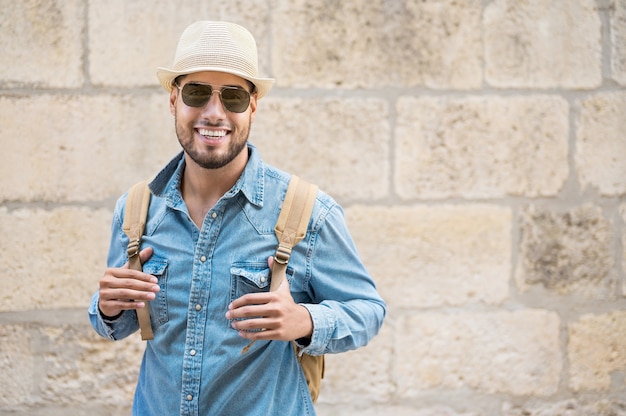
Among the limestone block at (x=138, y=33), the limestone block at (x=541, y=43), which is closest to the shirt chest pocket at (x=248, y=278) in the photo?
the limestone block at (x=138, y=33)

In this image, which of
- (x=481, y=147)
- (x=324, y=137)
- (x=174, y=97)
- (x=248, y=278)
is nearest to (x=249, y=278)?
(x=248, y=278)

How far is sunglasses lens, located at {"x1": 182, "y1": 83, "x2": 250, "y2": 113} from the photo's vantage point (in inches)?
69.4

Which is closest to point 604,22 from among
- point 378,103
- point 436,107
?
point 436,107

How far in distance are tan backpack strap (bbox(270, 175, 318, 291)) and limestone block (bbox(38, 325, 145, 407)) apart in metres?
1.48

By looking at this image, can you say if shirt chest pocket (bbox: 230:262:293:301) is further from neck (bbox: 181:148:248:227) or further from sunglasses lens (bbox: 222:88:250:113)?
sunglasses lens (bbox: 222:88:250:113)

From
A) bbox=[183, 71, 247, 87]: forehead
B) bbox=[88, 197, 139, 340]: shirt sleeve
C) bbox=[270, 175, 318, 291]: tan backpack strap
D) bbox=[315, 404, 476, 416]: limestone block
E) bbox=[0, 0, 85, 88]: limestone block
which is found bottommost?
bbox=[315, 404, 476, 416]: limestone block

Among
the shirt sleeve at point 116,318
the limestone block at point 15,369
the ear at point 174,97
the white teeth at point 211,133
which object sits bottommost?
the limestone block at point 15,369

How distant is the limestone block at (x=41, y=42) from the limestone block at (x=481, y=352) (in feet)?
6.52

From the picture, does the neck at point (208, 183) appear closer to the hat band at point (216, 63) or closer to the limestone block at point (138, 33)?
the hat band at point (216, 63)

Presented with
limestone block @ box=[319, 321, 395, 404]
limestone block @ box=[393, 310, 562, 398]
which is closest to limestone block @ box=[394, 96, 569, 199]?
limestone block @ box=[393, 310, 562, 398]

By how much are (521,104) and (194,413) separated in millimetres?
2166

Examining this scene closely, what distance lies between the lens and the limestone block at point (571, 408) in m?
3.09

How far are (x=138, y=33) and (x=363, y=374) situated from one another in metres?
1.91

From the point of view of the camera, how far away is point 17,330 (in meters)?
2.93
